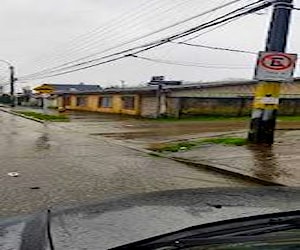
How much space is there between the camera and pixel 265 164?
1162 cm

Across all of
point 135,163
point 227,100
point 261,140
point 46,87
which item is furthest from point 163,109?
point 135,163

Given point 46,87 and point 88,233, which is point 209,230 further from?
point 46,87

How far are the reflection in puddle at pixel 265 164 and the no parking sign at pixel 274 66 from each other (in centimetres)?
192

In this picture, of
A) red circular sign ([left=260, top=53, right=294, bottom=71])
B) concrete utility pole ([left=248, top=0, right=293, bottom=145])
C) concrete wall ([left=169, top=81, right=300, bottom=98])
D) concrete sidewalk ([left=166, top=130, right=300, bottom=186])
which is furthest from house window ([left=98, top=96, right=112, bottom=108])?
red circular sign ([left=260, top=53, right=294, bottom=71])

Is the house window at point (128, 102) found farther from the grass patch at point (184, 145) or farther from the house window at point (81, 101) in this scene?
the grass patch at point (184, 145)

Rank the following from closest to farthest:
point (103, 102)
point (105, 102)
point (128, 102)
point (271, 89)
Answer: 1. point (271, 89)
2. point (128, 102)
3. point (105, 102)
4. point (103, 102)

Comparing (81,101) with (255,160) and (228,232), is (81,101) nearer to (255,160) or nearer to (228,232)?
(255,160)

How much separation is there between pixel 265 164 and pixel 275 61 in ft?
12.9

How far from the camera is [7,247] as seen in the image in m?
2.20

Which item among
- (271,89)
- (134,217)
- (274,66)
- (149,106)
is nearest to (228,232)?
(134,217)

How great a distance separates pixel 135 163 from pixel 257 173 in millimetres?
3039

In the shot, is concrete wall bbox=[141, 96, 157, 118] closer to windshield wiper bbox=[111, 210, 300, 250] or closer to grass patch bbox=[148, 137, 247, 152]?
grass patch bbox=[148, 137, 247, 152]

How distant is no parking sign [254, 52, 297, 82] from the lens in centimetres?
1445

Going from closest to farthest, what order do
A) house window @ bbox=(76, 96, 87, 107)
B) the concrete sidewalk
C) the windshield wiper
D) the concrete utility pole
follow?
the windshield wiper, the concrete sidewalk, the concrete utility pole, house window @ bbox=(76, 96, 87, 107)
